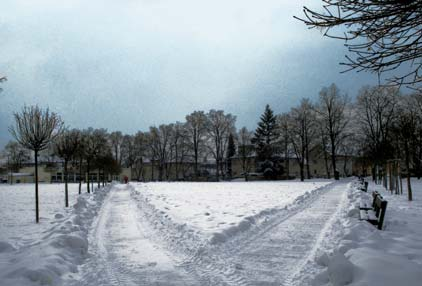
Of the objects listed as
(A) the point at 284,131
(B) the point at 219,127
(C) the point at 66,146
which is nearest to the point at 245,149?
(B) the point at 219,127

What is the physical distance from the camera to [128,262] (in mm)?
6012

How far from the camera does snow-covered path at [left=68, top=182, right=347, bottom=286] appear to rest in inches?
199

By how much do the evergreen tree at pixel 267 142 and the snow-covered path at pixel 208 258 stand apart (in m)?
47.0

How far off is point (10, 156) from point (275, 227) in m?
97.7

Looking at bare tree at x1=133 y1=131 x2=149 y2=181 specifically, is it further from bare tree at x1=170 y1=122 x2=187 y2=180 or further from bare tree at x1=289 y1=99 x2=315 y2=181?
bare tree at x1=289 y1=99 x2=315 y2=181

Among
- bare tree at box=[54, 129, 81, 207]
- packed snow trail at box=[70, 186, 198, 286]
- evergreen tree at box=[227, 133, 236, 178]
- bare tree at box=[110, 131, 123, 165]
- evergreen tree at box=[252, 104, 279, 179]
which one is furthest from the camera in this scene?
bare tree at box=[110, 131, 123, 165]

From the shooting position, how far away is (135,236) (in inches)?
Result: 333

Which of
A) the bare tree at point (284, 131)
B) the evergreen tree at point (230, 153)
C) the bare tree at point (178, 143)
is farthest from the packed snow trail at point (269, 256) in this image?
the evergreen tree at point (230, 153)

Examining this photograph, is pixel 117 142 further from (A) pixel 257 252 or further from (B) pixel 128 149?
(A) pixel 257 252

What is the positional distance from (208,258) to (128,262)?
140 centimetres

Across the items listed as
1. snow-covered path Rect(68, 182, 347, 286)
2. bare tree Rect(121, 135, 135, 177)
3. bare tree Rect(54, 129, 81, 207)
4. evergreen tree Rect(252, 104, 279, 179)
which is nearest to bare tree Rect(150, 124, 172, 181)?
bare tree Rect(121, 135, 135, 177)

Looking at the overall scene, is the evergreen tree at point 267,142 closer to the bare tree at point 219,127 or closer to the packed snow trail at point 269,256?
the bare tree at point 219,127

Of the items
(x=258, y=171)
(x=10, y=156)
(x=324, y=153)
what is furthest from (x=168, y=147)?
(x=10, y=156)

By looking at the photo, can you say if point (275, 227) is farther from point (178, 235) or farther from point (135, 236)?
point (135, 236)
